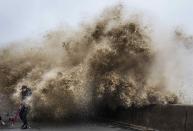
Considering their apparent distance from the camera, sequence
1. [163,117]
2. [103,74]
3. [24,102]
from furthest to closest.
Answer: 1. [24,102]
2. [103,74]
3. [163,117]

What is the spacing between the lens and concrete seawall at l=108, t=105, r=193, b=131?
47.3 feet

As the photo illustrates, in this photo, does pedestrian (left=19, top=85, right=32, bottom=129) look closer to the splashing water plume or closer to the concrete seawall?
the splashing water plume

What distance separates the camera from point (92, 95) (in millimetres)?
20875

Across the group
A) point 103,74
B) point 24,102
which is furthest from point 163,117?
point 24,102

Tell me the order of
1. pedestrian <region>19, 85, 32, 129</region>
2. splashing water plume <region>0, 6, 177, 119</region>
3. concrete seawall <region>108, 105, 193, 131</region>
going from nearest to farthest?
concrete seawall <region>108, 105, 193, 131</region>
splashing water plume <region>0, 6, 177, 119</region>
pedestrian <region>19, 85, 32, 129</region>

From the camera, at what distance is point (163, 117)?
52.9 feet

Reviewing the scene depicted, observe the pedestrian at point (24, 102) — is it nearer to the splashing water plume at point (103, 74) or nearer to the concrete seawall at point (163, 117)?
the splashing water plume at point (103, 74)

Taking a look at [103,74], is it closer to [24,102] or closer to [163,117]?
[24,102]

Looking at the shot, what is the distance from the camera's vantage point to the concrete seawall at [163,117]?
14.4m

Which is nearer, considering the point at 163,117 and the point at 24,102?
the point at 163,117

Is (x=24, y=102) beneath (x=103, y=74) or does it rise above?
beneath

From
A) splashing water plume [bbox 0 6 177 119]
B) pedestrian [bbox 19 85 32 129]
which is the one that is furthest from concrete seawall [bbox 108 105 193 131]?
pedestrian [bbox 19 85 32 129]

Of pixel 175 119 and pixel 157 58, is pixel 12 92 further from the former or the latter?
pixel 175 119

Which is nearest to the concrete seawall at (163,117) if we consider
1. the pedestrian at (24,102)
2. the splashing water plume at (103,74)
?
the splashing water plume at (103,74)
